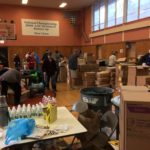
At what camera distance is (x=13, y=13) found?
11547 mm

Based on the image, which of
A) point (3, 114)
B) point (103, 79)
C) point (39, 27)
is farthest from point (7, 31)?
point (3, 114)

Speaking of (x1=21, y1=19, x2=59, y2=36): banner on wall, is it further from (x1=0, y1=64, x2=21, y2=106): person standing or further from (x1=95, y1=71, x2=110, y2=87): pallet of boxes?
(x1=0, y1=64, x2=21, y2=106): person standing

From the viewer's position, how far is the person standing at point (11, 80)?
484 cm

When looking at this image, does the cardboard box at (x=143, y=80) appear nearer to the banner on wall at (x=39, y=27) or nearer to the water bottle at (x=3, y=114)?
the water bottle at (x=3, y=114)

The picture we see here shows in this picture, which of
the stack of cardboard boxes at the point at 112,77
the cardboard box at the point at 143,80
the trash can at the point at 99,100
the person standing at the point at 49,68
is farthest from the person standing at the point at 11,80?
the stack of cardboard boxes at the point at 112,77

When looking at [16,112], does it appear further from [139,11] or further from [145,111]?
[139,11]

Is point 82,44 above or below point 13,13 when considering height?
below

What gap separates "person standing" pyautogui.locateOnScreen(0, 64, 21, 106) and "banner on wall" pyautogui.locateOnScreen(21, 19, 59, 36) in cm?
717

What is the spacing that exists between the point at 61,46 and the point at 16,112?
10.8 m

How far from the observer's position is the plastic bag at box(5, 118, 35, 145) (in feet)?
5.78

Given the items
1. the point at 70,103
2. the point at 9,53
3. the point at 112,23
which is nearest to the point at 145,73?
the point at 70,103

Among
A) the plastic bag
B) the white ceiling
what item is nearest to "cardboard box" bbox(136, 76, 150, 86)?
the plastic bag

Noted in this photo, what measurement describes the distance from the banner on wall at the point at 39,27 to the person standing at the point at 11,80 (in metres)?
7.17

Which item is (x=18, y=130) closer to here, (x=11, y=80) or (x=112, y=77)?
(x=11, y=80)
